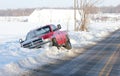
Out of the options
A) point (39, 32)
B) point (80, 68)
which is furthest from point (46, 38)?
point (80, 68)

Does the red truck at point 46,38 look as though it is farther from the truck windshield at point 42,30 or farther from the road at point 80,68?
the road at point 80,68

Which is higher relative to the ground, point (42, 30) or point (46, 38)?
point (42, 30)

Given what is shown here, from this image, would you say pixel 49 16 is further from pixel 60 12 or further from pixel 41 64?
pixel 41 64

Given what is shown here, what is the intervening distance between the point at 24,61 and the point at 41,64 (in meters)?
0.89

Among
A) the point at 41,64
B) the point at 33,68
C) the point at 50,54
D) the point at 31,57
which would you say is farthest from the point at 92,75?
the point at 50,54

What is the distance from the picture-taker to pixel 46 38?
24.4 m

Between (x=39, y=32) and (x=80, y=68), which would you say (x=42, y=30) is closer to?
(x=39, y=32)

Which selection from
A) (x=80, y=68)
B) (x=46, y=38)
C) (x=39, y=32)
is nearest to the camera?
(x=80, y=68)

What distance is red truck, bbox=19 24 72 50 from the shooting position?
24516 mm

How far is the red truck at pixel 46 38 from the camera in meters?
24.5

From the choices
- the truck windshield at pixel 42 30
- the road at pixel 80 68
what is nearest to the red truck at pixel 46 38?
the truck windshield at pixel 42 30

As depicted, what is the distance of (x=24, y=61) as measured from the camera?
18297 mm

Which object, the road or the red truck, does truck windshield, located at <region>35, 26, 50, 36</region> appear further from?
the road

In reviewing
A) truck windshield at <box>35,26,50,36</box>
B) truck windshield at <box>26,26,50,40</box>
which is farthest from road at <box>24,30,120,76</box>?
truck windshield at <box>26,26,50,40</box>
